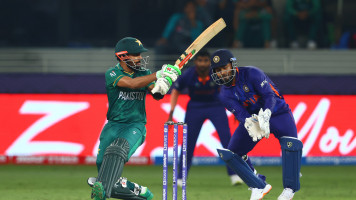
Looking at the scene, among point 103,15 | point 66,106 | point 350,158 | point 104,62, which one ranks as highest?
point 103,15

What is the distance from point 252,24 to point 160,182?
400 centimetres

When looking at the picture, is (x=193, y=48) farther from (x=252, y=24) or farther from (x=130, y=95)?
(x=252, y=24)

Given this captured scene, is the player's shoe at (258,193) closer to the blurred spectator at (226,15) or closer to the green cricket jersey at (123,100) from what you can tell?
the green cricket jersey at (123,100)

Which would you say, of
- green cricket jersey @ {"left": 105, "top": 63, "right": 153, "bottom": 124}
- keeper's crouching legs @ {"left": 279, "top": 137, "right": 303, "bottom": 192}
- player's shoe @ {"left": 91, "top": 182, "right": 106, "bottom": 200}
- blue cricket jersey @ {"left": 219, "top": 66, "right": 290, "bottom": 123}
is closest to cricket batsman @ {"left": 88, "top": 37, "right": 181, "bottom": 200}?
green cricket jersey @ {"left": 105, "top": 63, "right": 153, "bottom": 124}

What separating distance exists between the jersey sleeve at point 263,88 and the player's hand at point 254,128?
0.21 meters

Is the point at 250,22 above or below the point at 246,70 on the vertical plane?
above

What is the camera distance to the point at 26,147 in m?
11.8

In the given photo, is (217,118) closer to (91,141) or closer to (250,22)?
(91,141)

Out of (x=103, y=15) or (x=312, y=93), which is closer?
(x=312, y=93)

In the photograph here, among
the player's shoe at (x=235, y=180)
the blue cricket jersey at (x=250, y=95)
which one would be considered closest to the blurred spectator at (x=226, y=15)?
the player's shoe at (x=235, y=180)

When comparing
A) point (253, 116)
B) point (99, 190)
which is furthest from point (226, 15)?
point (99, 190)

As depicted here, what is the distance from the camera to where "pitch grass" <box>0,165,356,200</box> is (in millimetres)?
9242

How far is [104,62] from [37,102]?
59.6 inches

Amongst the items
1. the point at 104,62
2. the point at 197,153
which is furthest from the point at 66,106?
the point at 197,153
